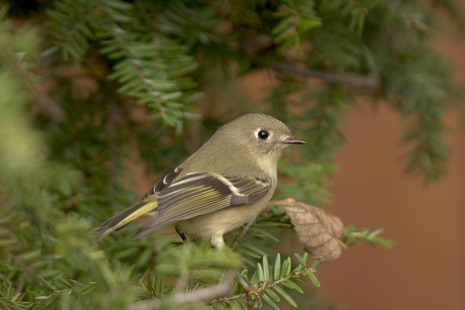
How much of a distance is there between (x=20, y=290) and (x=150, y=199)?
9.2 inches

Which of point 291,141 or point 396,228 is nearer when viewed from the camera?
point 291,141

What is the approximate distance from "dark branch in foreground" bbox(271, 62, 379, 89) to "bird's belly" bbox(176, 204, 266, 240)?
225mm

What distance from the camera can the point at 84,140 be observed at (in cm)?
79

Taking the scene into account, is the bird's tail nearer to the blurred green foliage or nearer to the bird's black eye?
the blurred green foliage

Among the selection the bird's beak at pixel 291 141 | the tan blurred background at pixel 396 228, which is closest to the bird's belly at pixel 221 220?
the bird's beak at pixel 291 141

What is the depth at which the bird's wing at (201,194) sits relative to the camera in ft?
2.58

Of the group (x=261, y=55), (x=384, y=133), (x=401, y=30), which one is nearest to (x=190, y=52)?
(x=261, y=55)

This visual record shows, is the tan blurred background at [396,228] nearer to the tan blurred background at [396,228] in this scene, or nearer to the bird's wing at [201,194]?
the tan blurred background at [396,228]

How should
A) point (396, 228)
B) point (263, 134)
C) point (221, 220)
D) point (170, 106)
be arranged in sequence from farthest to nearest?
1. point (396, 228)
2. point (263, 134)
3. point (221, 220)
4. point (170, 106)

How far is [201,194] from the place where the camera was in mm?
833

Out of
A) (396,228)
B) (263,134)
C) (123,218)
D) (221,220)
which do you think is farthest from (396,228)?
→ (123,218)

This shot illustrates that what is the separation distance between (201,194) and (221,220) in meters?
0.05

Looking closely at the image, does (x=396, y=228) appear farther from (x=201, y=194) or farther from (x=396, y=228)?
(x=201, y=194)

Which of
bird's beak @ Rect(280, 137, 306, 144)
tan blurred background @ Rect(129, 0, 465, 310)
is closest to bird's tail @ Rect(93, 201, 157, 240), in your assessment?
bird's beak @ Rect(280, 137, 306, 144)
